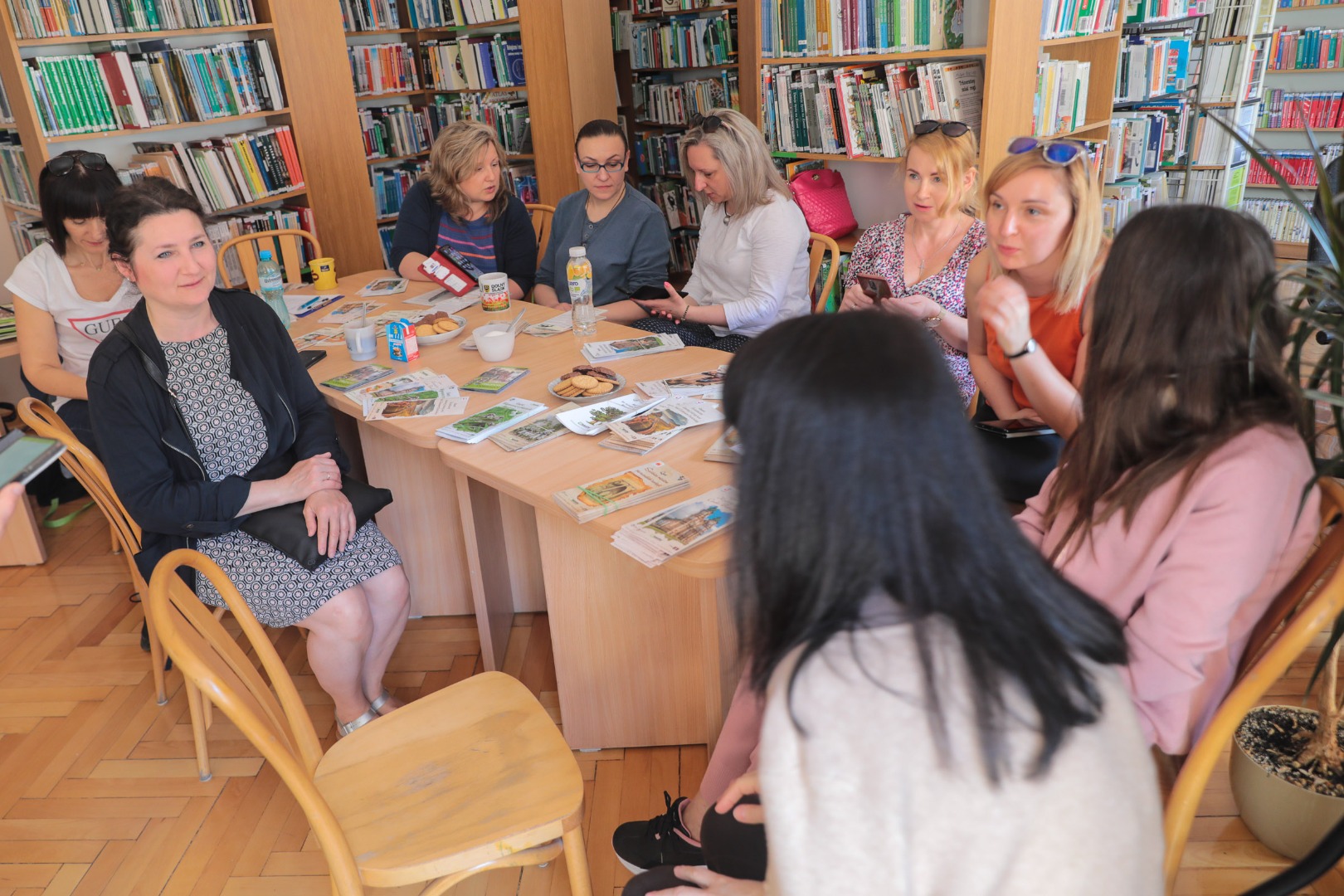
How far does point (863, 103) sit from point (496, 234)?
1479 mm

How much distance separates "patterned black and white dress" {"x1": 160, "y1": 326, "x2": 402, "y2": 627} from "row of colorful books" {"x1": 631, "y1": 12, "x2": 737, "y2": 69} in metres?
3.93

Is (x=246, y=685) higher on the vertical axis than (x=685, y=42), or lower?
lower

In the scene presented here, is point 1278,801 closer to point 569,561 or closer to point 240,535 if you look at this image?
point 569,561

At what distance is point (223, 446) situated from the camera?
2090 millimetres

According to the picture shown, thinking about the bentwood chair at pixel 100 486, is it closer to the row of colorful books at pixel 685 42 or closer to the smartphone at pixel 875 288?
the smartphone at pixel 875 288

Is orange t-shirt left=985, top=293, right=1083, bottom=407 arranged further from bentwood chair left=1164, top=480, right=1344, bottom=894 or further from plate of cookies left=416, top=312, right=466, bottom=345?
plate of cookies left=416, top=312, right=466, bottom=345

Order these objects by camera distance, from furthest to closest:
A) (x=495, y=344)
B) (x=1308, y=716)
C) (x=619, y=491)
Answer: (x=495, y=344), (x=1308, y=716), (x=619, y=491)

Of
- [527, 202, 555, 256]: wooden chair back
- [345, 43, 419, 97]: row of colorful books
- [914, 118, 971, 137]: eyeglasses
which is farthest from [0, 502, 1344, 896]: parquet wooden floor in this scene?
[345, 43, 419, 97]: row of colorful books

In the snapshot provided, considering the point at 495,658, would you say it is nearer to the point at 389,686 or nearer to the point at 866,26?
the point at 389,686

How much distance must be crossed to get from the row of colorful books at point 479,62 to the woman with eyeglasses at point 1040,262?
11.4ft

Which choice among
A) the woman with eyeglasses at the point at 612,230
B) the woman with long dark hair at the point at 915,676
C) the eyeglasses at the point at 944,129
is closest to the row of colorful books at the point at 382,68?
the woman with eyeglasses at the point at 612,230

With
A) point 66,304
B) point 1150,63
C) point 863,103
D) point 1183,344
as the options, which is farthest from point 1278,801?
point 1150,63

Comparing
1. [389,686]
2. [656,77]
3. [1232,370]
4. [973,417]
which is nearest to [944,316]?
[973,417]

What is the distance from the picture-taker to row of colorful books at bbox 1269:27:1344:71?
5.44 meters
